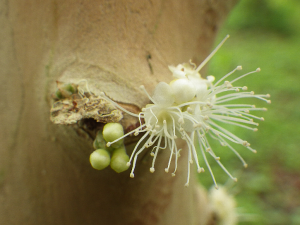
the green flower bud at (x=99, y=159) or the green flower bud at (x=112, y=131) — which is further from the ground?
the green flower bud at (x=112, y=131)

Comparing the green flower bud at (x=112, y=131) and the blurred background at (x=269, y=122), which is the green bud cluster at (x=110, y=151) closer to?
the green flower bud at (x=112, y=131)

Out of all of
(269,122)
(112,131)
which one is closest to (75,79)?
(112,131)

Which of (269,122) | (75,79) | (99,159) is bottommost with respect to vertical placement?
(269,122)

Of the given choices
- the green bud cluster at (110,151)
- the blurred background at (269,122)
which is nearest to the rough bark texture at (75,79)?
the green bud cluster at (110,151)

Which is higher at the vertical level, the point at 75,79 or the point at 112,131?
the point at 75,79

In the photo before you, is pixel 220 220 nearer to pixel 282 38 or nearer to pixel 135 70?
pixel 135 70

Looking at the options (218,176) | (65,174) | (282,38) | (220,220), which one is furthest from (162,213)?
(282,38)

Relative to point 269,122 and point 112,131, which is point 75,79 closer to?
point 112,131
